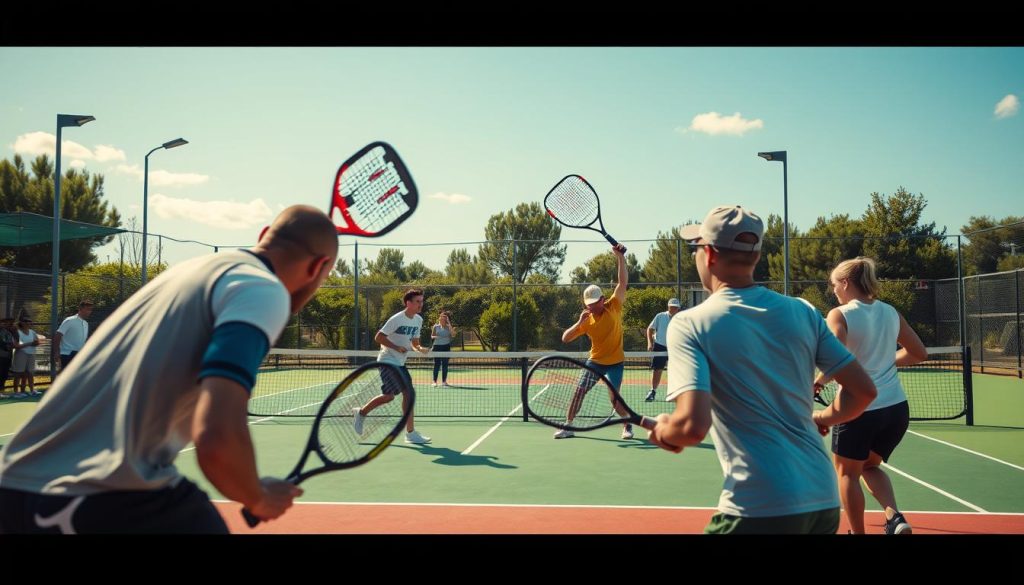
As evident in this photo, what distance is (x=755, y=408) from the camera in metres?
1.99

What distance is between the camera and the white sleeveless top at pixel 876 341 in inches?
159

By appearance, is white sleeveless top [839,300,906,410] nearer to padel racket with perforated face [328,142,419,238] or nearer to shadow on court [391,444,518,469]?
padel racket with perforated face [328,142,419,238]

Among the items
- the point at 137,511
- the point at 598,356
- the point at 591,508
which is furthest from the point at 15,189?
the point at 137,511

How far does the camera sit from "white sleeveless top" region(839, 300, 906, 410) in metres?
4.04

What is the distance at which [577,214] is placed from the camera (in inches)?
225

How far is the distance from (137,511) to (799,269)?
115 ft

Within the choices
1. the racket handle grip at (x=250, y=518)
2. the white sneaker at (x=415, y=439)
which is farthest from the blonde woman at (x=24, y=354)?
the racket handle grip at (x=250, y=518)

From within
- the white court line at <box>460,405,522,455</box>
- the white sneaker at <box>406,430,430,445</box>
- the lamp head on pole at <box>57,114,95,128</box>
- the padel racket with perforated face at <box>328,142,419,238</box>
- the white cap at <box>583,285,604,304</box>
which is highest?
the lamp head on pole at <box>57,114,95,128</box>

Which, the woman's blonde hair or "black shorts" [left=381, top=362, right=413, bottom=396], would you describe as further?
the woman's blonde hair

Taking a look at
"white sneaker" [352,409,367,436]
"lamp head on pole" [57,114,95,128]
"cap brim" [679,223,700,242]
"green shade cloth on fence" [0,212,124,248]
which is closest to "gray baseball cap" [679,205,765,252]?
"cap brim" [679,223,700,242]

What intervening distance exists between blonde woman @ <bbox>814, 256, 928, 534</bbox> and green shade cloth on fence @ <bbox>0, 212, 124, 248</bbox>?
15503 millimetres

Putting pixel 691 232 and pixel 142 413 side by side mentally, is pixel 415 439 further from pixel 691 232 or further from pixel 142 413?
pixel 142 413
